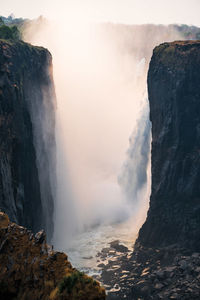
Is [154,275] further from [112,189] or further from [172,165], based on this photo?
[112,189]

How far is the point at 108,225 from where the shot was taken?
92188mm

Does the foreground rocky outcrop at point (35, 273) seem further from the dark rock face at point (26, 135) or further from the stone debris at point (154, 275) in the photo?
the stone debris at point (154, 275)

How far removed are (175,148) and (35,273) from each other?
54277 mm

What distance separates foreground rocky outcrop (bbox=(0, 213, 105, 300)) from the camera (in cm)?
2108

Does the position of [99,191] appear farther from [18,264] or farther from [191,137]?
[18,264]

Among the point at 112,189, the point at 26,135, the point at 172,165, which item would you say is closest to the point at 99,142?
the point at 112,189

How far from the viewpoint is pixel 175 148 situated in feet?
245

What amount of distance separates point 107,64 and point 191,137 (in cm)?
12262

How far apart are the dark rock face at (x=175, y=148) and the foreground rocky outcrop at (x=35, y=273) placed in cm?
4882

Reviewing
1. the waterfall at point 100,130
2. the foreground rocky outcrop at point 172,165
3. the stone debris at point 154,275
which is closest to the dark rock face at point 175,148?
the foreground rocky outcrop at point 172,165

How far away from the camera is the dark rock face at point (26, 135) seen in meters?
53.5

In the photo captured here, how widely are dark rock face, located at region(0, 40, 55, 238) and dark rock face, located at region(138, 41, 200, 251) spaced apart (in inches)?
874

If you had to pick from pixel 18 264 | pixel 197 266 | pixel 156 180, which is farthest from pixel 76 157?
pixel 18 264

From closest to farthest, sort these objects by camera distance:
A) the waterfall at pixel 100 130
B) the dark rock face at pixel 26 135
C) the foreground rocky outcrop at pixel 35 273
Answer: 1. the foreground rocky outcrop at pixel 35 273
2. the dark rock face at pixel 26 135
3. the waterfall at pixel 100 130
